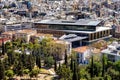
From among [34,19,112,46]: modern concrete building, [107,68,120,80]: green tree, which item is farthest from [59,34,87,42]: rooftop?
[107,68,120,80]: green tree

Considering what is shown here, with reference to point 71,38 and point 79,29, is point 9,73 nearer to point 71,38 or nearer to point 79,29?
point 71,38

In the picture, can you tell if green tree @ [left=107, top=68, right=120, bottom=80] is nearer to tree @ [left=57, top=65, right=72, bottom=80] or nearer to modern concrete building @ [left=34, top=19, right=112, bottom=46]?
tree @ [left=57, top=65, right=72, bottom=80]

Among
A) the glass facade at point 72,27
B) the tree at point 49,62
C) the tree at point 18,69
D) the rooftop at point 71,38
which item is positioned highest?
the glass facade at point 72,27

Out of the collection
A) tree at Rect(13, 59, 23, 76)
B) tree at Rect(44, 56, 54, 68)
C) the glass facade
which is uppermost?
the glass facade

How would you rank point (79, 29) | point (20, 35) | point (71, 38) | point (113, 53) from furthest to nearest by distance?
point (79, 29), point (20, 35), point (71, 38), point (113, 53)

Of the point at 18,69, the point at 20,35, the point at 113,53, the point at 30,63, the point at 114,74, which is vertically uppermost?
the point at 20,35

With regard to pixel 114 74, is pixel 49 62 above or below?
below

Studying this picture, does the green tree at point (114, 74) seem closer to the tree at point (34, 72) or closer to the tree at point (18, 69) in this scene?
the tree at point (34, 72)

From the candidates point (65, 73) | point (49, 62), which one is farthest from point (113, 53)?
point (65, 73)

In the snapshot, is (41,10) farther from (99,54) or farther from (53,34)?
(99,54)

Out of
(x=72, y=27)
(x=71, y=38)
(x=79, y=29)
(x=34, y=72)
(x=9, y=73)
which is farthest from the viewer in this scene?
(x=72, y=27)

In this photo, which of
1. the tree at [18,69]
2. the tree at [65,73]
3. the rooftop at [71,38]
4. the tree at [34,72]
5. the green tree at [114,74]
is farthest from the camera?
the rooftop at [71,38]

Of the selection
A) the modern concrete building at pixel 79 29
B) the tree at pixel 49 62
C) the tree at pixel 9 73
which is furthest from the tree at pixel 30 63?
the modern concrete building at pixel 79 29
